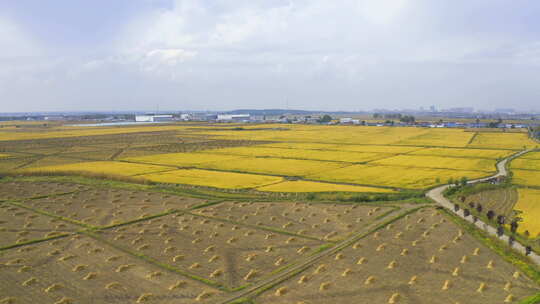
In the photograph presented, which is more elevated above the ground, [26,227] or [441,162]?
[26,227]

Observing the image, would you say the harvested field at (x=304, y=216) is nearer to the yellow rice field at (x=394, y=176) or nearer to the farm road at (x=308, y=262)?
the farm road at (x=308, y=262)

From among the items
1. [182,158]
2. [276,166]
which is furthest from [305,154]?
[182,158]

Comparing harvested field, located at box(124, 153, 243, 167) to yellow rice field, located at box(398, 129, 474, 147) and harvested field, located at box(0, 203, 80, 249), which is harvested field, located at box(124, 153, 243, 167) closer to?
harvested field, located at box(0, 203, 80, 249)

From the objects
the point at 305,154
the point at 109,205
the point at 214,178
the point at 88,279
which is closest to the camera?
the point at 88,279

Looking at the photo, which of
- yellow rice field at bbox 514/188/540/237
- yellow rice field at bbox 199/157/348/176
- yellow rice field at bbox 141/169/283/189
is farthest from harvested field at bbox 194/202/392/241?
yellow rice field at bbox 199/157/348/176

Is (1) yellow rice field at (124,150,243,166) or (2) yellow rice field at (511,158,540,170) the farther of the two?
(1) yellow rice field at (124,150,243,166)

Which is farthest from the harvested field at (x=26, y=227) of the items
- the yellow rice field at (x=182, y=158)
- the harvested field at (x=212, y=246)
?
the yellow rice field at (x=182, y=158)

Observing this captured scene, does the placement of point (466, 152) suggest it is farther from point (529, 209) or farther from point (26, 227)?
point (26, 227)

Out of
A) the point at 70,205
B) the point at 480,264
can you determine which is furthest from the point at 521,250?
the point at 70,205
